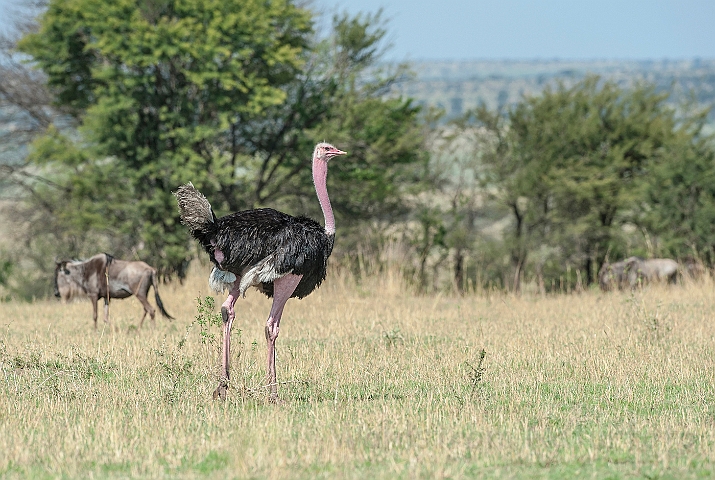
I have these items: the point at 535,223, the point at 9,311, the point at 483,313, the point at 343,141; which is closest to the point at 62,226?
the point at 343,141

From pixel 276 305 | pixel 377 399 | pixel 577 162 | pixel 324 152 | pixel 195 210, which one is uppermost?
pixel 324 152

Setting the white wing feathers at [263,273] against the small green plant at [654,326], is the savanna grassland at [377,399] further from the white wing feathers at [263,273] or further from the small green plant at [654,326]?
the white wing feathers at [263,273]

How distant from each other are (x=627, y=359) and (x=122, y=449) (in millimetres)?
5643

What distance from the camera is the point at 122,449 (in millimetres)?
6418

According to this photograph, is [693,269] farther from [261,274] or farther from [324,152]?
[261,274]

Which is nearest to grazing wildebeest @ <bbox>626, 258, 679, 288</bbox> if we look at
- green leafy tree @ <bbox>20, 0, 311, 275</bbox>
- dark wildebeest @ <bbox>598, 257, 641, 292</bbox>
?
dark wildebeest @ <bbox>598, 257, 641, 292</bbox>

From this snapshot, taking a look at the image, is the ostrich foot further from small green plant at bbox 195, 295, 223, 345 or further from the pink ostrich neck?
the pink ostrich neck

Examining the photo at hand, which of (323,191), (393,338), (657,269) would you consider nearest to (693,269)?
(657,269)

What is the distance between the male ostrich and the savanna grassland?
670 mm

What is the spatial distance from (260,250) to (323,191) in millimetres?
848

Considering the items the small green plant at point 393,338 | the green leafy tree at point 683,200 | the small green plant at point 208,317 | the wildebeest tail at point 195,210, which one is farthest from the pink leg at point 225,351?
the green leafy tree at point 683,200

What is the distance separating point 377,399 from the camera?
8.28 metres

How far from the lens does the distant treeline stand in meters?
25.4

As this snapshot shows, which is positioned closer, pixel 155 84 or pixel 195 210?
pixel 195 210
